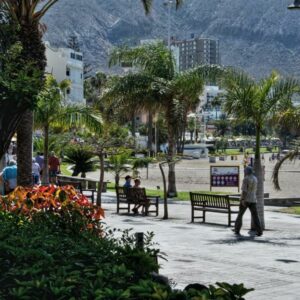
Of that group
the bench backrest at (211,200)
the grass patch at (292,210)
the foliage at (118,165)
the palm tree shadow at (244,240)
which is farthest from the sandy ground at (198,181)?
the palm tree shadow at (244,240)

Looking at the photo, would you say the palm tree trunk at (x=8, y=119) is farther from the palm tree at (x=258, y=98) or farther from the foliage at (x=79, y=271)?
the palm tree at (x=258, y=98)

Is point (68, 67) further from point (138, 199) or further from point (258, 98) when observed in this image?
point (258, 98)

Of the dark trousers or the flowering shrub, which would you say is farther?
the dark trousers

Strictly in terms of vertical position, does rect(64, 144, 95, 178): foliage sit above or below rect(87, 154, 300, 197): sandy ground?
above

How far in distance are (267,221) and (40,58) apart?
25.3 ft

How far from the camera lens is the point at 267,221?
1886 cm

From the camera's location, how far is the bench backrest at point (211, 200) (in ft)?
56.9

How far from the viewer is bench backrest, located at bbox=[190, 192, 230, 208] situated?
17328 millimetres

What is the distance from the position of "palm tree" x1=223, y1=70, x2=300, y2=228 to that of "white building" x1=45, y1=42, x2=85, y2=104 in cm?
9437

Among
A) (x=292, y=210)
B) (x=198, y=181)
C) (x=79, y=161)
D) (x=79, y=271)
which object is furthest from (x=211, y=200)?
(x=198, y=181)

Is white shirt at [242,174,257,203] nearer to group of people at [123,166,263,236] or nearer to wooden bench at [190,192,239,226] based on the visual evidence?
group of people at [123,166,263,236]

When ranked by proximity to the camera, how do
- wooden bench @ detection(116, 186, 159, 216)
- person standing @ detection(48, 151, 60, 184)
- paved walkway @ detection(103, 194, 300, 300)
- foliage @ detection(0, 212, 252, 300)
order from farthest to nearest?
person standing @ detection(48, 151, 60, 184) < wooden bench @ detection(116, 186, 159, 216) < paved walkway @ detection(103, 194, 300, 300) < foliage @ detection(0, 212, 252, 300)

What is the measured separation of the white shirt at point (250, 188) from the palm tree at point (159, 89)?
11.1 meters

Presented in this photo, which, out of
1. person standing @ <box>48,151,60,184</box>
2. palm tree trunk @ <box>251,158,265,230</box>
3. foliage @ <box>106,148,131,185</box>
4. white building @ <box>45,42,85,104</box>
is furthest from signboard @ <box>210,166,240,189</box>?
white building @ <box>45,42,85,104</box>
